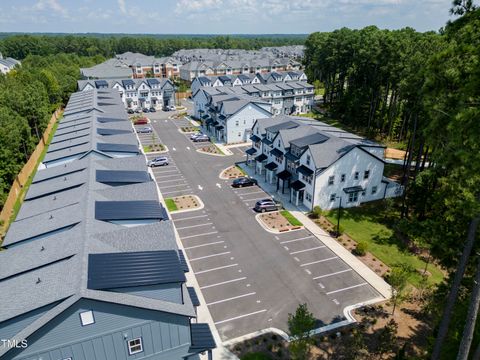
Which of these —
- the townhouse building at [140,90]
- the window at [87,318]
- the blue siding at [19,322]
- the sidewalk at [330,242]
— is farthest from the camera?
the townhouse building at [140,90]

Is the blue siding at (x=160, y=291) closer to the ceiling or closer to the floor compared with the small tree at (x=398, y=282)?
closer to the ceiling

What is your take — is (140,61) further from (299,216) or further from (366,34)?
(299,216)

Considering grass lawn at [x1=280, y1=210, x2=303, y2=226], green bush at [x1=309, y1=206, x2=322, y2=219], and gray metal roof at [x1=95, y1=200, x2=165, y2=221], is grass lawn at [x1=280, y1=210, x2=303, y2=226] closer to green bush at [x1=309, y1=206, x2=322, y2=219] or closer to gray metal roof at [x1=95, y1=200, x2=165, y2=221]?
green bush at [x1=309, y1=206, x2=322, y2=219]

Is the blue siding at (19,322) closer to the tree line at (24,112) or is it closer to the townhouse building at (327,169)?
the tree line at (24,112)

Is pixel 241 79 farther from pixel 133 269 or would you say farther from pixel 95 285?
pixel 95 285

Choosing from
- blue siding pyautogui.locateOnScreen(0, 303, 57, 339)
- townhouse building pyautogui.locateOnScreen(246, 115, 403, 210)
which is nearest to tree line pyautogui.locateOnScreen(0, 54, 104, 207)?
blue siding pyautogui.locateOnScreen(0, 303, 57, 339)

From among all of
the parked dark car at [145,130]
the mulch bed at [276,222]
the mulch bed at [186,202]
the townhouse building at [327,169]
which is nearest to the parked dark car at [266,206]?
the mulch bed at [276,222]

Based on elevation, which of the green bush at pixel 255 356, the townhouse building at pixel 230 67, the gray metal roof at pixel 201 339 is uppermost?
the townhouse building at pixel 230 67
